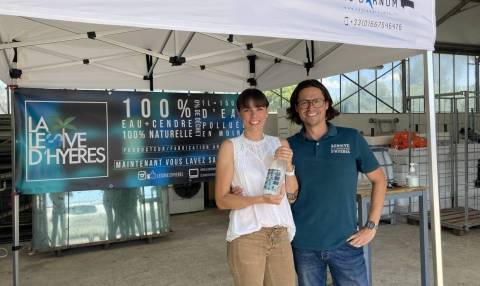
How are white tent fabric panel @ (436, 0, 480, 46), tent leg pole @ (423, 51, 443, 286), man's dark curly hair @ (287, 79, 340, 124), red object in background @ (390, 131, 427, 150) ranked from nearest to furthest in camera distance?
man's dark curly hair @ (287, 79, 340, 124) → tent leg pole @ (423, 51, 443, 286) → red object in background @ (390, 131, 427, 150) → white tent fabric panel @ (436, 0, 480, 46)

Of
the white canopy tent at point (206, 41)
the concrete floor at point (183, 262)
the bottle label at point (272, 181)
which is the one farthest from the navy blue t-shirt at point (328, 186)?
the concrete floor at point (183, 262)

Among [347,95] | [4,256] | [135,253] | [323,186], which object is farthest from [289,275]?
[347,95]

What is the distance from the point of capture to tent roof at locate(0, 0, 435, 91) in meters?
1.66

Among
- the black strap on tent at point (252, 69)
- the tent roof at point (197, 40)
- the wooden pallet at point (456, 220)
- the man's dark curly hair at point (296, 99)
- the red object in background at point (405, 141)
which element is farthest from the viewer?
the red object in background at point (405, 141)

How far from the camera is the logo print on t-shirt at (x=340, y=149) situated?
1961mm

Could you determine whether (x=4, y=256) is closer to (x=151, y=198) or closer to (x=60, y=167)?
(x=151, y=198)

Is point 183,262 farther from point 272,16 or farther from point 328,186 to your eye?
point 272,16

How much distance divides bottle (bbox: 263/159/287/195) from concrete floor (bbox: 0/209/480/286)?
104 inches

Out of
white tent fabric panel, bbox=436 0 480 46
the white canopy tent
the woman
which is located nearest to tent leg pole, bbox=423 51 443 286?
the white canopy tent

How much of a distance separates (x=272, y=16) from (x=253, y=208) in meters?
0.85

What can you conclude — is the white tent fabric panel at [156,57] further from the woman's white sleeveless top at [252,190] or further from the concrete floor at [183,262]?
Result: the concrete floor at [183,262]

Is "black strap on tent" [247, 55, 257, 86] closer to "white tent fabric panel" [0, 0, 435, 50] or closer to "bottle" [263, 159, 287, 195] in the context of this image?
"white tent fabric panel" [0, 0, 435, 50]

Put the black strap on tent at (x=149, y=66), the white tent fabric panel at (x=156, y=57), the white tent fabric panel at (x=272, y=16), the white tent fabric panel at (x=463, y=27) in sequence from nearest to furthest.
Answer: the white tent fabric panel at (x=272, y=16), the white tent fabric panel at (x=156, y=57), the black strap on tent at (x=149, y=66), the white tent fabric panel at (x=463, y=27)

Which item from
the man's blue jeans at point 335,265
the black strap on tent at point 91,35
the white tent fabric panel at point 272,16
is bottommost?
the man's blue jeans at point 335,265
